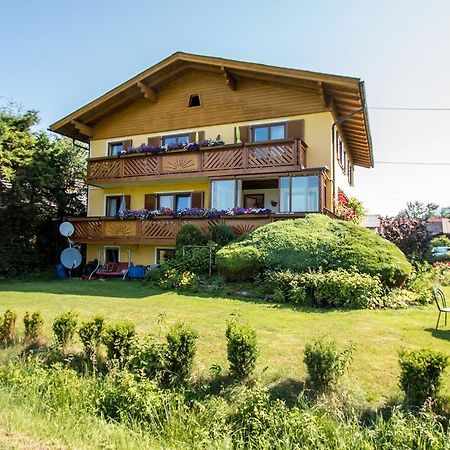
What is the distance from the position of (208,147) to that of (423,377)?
13.4 metres

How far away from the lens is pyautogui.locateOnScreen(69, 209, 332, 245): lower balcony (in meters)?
14.3

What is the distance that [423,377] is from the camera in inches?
168

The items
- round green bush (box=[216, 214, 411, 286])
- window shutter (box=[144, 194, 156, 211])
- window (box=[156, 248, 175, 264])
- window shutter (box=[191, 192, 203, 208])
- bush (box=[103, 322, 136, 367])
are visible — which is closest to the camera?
bush (box=[103, 322, 136, 367])

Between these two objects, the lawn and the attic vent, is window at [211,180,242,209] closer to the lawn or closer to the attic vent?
the attic vent

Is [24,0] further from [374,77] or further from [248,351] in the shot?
[374,77]

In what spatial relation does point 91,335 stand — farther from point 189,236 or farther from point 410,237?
point 410,237

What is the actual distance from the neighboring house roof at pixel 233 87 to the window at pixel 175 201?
16.1 ft

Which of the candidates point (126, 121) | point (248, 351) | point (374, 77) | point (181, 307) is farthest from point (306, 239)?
point (126, 121)

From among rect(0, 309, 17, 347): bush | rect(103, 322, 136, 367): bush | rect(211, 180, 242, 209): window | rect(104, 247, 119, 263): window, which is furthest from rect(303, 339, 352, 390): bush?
rect(104, 247, 119, 263): window

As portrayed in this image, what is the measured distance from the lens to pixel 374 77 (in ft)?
Result: 55.9

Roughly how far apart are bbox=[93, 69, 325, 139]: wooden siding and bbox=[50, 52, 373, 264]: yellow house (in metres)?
0.05

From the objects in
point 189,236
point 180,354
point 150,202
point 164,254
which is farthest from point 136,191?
point 180,354

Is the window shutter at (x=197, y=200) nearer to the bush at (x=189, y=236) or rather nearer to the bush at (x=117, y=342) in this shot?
the bush at (x=189, y=236)

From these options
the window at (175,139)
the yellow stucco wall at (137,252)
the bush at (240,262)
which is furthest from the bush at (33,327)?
the window at (175,139)
